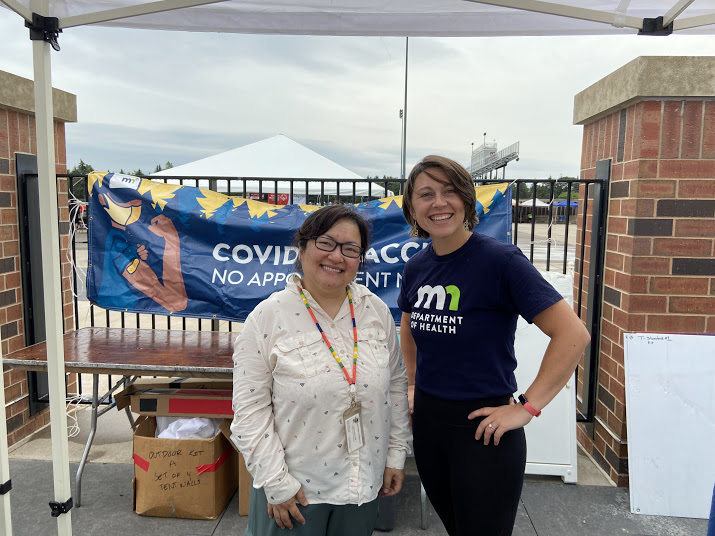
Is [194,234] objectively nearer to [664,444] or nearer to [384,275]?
[384,275]

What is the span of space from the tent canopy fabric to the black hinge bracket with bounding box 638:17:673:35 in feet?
0.24

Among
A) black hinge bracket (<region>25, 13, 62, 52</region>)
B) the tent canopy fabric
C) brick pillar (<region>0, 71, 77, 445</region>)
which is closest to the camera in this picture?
black hinge bracket (<region>25, 13, 62, 52</region>)

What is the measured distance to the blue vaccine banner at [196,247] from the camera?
350cm

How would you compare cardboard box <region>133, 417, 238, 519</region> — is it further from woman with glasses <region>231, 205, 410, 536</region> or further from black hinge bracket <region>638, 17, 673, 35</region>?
black hinge bracket <region>638, 17, 673, 35</region>

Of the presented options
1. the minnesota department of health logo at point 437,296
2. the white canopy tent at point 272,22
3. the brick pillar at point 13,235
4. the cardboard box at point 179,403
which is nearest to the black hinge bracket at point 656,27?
the white canopy tent at point 272,22

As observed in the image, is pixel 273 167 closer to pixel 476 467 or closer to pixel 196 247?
pixel 196 247

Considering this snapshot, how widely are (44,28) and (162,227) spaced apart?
1884mm

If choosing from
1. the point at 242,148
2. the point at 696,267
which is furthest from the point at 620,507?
the point at 242,148

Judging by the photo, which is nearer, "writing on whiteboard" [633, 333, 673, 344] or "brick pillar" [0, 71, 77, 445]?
"writing on whiteboard" [633, 333, 673, 344]

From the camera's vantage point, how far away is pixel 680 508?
2828 mm

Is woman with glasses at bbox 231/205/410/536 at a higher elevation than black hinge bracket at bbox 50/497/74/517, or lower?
higher

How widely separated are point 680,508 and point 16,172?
15.7ft

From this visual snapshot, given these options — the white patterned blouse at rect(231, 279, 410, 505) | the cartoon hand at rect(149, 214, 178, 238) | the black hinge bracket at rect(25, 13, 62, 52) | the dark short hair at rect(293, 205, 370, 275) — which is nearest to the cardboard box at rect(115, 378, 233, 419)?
the cartoon hand at rect(149, 214, 178, 238)

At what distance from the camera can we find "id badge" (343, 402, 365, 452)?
1584mm
